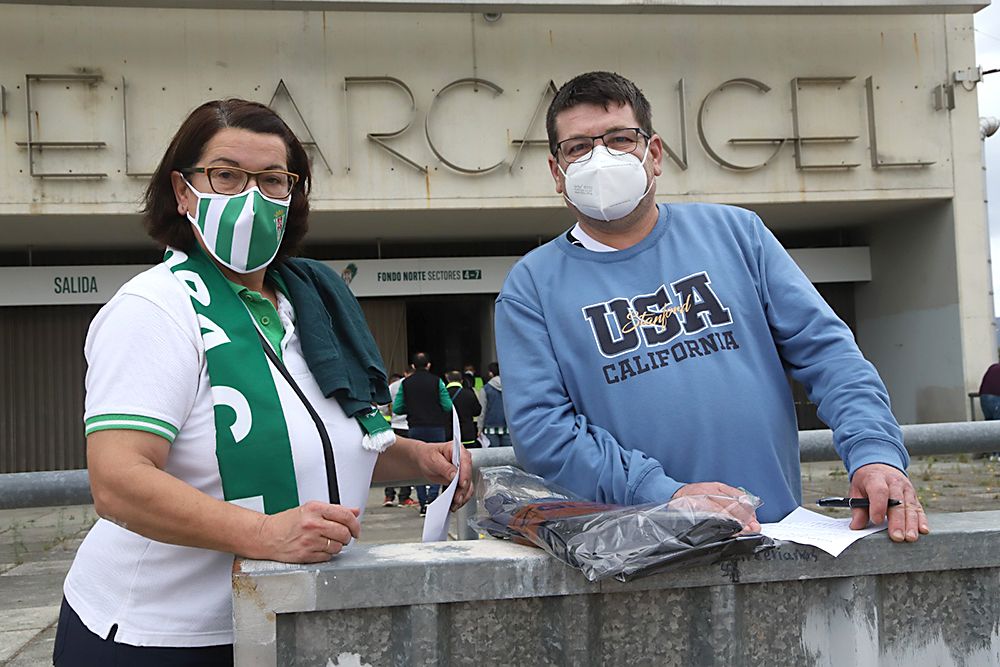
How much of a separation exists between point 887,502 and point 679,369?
0.55 m

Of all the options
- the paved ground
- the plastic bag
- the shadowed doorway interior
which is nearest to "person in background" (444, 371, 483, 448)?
the paved ground

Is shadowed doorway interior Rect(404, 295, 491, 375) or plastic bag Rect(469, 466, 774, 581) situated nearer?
plastic bag Rect(469, 466, 774, 581)

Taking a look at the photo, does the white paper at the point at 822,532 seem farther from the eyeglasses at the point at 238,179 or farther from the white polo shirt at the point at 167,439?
the eyeglasses at the point at 238,179

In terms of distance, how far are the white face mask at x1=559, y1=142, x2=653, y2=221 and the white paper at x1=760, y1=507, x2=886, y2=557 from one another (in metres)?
0.90

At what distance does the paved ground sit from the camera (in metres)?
5.41

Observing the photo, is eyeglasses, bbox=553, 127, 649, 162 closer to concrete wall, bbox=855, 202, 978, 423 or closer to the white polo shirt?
the white polo shirt

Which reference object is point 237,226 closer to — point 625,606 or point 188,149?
point 188,149

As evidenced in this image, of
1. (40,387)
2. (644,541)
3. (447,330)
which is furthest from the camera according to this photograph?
(447,330)

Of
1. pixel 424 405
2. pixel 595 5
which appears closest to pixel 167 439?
pixel 424 405

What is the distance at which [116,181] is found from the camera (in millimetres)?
13594

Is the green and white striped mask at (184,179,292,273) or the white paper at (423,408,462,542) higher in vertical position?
the green and white striped mask at (184,179,292,273)

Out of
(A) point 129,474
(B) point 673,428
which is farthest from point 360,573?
(B) point 673,428

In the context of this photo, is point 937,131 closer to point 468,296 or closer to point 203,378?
point 468,296

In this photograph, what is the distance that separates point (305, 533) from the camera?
5.27ft
